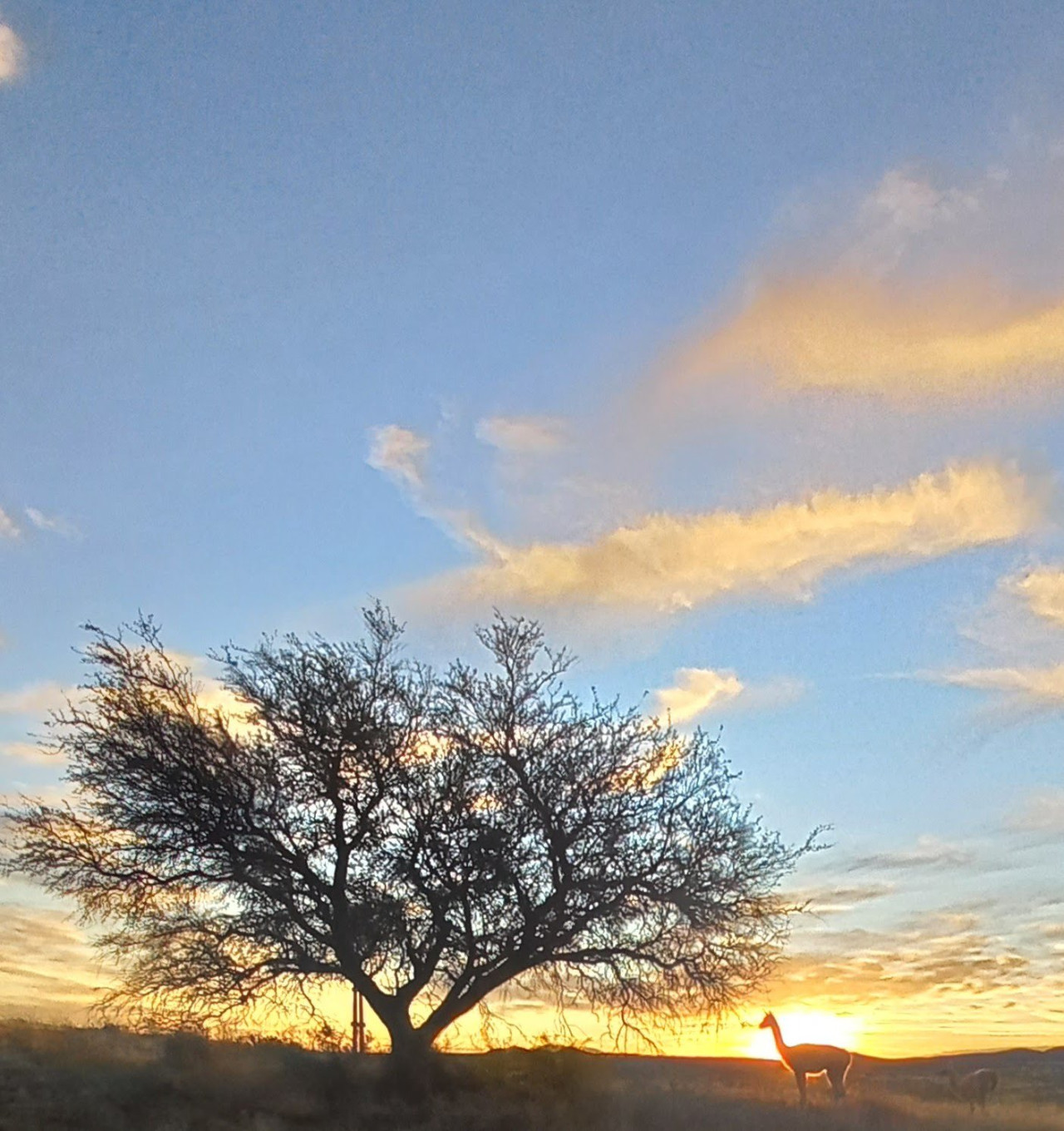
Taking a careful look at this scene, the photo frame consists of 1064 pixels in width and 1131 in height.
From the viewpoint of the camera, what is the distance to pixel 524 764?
2338 cm

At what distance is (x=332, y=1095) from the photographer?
21.4 m

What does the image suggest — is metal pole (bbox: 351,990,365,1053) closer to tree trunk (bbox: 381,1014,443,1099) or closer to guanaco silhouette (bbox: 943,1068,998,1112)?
tree trunk (bbox: 381,1014,443,1099)

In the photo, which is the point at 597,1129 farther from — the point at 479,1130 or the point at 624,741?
the point at 624,741

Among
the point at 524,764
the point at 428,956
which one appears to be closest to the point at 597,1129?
the point at 428,956

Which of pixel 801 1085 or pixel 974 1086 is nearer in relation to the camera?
pixel 801 1085

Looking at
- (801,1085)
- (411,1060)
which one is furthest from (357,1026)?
(801,1085)

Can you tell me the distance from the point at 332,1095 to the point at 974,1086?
20104 millimetres

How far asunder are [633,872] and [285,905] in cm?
629

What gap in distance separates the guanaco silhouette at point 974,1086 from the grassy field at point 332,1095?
4.95 meters

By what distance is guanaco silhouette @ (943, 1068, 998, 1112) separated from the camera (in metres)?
33.2

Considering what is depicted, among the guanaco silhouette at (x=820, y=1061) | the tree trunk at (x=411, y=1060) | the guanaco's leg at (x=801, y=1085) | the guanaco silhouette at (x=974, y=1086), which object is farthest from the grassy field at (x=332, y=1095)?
the guanaco silhouette at (x=974, y=1086)

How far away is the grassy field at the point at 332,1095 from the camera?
19047 millimetres

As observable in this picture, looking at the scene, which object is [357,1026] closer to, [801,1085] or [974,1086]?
[801,1085]

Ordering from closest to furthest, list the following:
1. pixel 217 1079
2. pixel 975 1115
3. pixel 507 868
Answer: pixel 217 1079 → pixel 507 868 → pixel 975 1115
